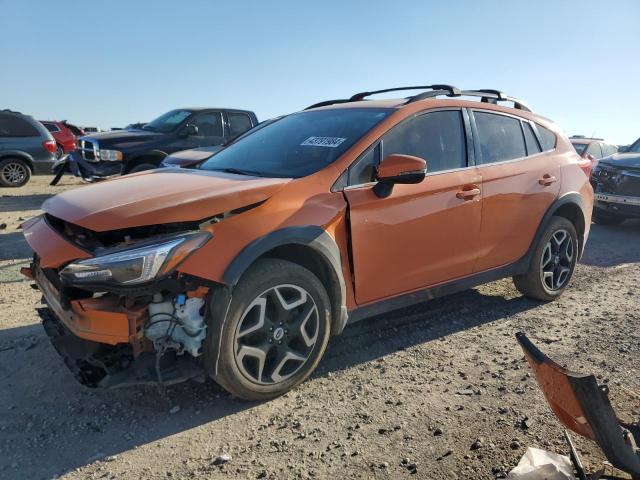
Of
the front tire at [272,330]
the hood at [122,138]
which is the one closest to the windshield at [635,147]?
the hood at [122,138]

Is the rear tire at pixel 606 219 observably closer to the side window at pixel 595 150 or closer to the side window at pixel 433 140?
the side window at pixel 595 150

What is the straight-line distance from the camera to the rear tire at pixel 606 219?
951 cm

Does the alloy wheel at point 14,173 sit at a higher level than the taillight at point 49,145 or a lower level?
lower

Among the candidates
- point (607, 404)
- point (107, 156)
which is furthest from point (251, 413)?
point (107, 156)

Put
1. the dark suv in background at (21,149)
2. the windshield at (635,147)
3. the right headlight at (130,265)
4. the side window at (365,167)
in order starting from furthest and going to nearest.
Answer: the dark suv in background at (21,149)
the windshield at (635,147)
the side window at (365,167)
the right headlight at (130,265)

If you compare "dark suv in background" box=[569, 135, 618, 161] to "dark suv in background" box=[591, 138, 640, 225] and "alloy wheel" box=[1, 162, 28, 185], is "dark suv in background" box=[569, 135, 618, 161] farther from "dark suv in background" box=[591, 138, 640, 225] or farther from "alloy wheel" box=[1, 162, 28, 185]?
"alloy wheel" box=[1, 162, 28, 185]

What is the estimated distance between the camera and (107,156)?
31.3 ft

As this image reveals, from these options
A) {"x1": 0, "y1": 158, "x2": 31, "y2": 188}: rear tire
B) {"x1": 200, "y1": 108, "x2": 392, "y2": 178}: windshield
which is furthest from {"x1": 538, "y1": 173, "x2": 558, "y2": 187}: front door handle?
{"x1": 0, "y1": 158, "x2": 31, "y2": 188}: rear tire

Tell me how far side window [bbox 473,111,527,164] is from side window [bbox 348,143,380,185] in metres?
1.18

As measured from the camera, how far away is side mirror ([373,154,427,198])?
3.31m

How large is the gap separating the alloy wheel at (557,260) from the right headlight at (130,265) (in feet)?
11.4

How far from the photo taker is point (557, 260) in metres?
5.02

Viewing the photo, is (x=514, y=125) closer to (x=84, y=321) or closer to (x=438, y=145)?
(x=438, y=145)

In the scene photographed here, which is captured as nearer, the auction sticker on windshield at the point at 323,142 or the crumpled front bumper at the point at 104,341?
the crumpled front bumper at the point at 104,341
